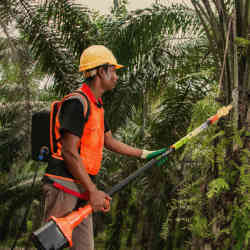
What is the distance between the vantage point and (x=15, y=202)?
1048 centimetres

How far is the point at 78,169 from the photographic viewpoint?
254 cm

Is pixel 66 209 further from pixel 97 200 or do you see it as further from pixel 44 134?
pixel 44 134

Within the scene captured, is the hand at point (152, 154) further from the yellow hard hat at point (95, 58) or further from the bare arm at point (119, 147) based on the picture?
the yellow hard hat at point (95, 58)

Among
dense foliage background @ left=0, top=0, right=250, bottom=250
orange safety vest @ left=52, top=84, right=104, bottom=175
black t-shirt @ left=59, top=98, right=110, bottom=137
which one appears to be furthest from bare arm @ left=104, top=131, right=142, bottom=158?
dense foliage background @ left=0, top=0, right=250, bottom=250

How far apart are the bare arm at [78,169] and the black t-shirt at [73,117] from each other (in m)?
0.04

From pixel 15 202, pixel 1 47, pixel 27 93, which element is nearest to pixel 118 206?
pixel 15 202

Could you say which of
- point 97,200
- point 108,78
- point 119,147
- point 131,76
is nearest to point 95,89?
point 108,78

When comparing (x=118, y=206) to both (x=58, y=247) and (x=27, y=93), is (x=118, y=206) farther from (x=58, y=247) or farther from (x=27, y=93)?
(x=58, y=247)

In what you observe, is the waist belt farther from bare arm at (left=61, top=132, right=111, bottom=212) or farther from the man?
bare arm at (left=61, top=132, right=111, bottom=212)

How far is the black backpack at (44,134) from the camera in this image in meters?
2.81

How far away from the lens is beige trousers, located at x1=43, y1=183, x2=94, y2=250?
269 centimetres

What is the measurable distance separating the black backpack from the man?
0.04 metres

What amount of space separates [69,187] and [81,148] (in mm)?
271

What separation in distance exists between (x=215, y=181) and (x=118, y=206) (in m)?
5.87
